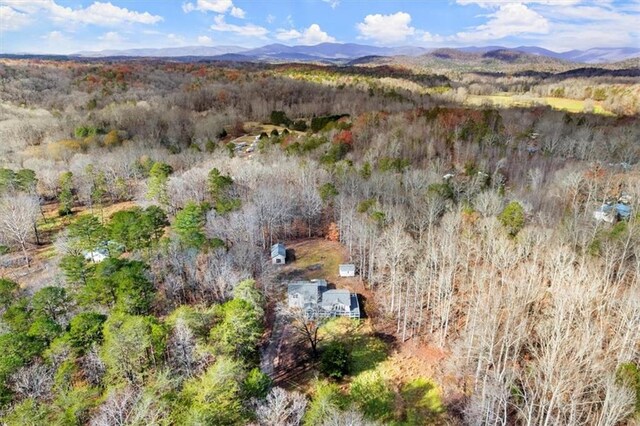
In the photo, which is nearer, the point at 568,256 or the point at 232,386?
the point at 232,386

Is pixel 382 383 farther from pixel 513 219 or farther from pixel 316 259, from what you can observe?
pixel 513 219

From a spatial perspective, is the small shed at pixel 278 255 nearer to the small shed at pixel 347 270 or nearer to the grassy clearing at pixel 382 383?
the small shed at pixel 347 270

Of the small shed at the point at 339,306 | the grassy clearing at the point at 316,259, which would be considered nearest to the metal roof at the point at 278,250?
the grassy clearing at the point at 316,259

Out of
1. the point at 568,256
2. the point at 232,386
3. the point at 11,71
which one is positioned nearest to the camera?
the point at 232,386

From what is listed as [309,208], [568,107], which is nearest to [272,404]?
[309,208]

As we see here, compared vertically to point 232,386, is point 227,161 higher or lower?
higher

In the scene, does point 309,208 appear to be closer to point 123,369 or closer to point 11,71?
point 123,369

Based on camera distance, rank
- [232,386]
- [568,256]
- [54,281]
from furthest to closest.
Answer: [54,281] < [568,256] < [232,386]

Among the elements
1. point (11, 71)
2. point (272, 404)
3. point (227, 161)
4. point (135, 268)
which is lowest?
point (272, 404)

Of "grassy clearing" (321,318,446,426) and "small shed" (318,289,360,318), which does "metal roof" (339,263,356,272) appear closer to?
"small shed" (318,289,360,318)
